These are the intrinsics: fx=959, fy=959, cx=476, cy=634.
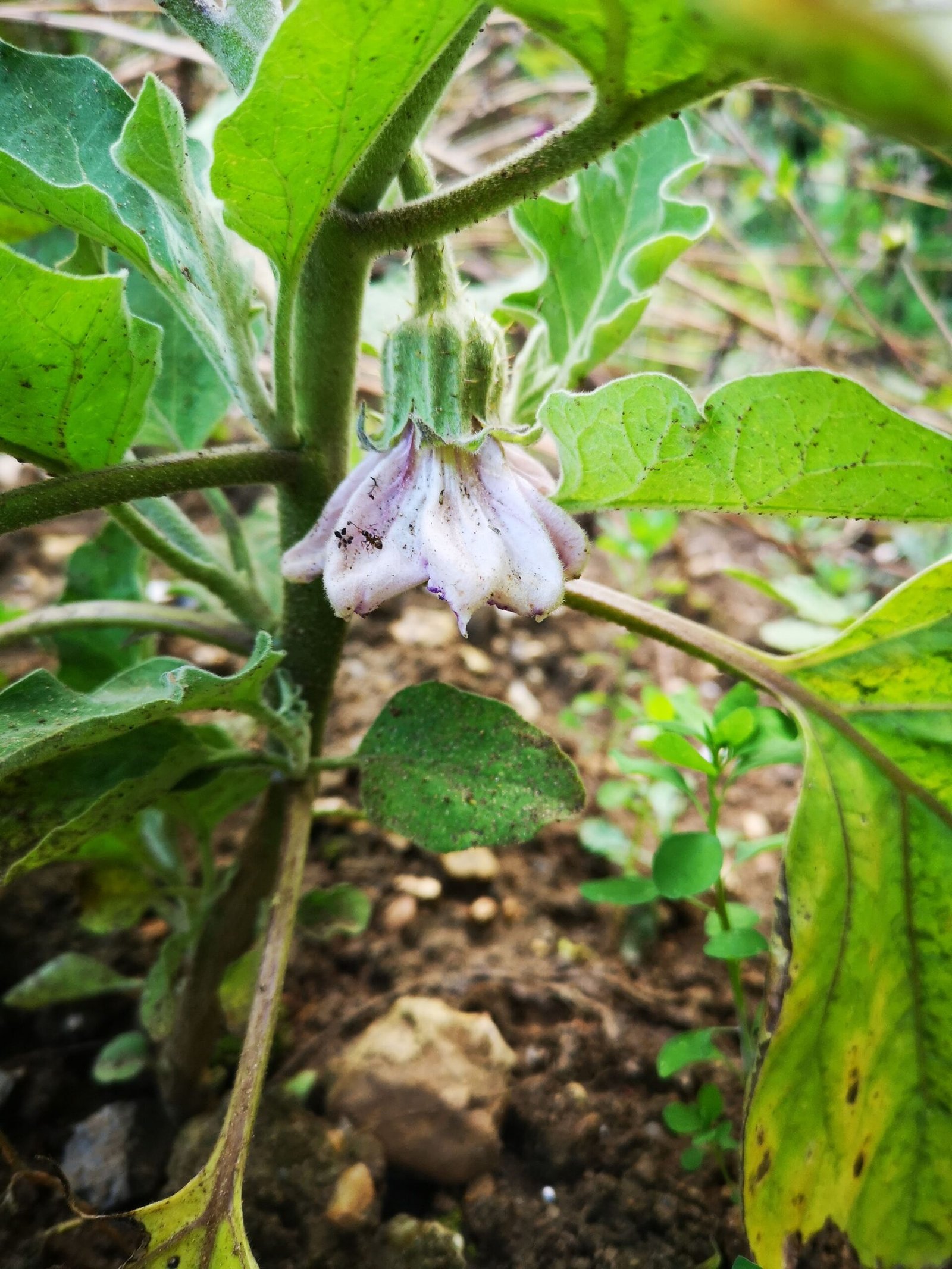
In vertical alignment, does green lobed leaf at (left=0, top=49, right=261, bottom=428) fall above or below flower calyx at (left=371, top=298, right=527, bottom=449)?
above

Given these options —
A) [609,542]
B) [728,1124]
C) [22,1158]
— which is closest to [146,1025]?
[22,1158]

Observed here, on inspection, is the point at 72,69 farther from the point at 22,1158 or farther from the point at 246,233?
the point at 22,1158

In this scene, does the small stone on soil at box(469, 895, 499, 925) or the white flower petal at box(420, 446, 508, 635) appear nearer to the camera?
the white flower petal at box(420, 446, 508, 635)

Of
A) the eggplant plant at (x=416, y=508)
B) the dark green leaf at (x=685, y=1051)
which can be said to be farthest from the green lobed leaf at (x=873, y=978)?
the dark green leaf at (x=685, y=1051)

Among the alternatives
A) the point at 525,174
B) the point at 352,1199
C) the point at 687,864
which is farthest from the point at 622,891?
the point at 525,174

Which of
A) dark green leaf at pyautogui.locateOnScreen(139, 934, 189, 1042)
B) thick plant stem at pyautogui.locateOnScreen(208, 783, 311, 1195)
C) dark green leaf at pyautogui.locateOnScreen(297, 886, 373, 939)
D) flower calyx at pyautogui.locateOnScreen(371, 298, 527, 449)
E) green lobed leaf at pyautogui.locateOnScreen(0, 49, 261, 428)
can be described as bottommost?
dark green leaf at pyautogui.locateOnScreen(139, 934, 189, 1042)

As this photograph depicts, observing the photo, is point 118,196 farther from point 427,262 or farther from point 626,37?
point 626,37

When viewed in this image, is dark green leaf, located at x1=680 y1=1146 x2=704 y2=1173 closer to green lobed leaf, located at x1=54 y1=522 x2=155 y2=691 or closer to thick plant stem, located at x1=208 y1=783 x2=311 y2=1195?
thick plant stem, located at x1=208 y1=783 x2=311 y2=1195

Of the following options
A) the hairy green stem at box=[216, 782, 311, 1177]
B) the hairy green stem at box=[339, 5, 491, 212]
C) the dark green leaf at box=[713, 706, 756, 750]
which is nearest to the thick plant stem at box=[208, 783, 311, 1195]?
the hairy green stem at box=[216, 782, 311, 1177]
